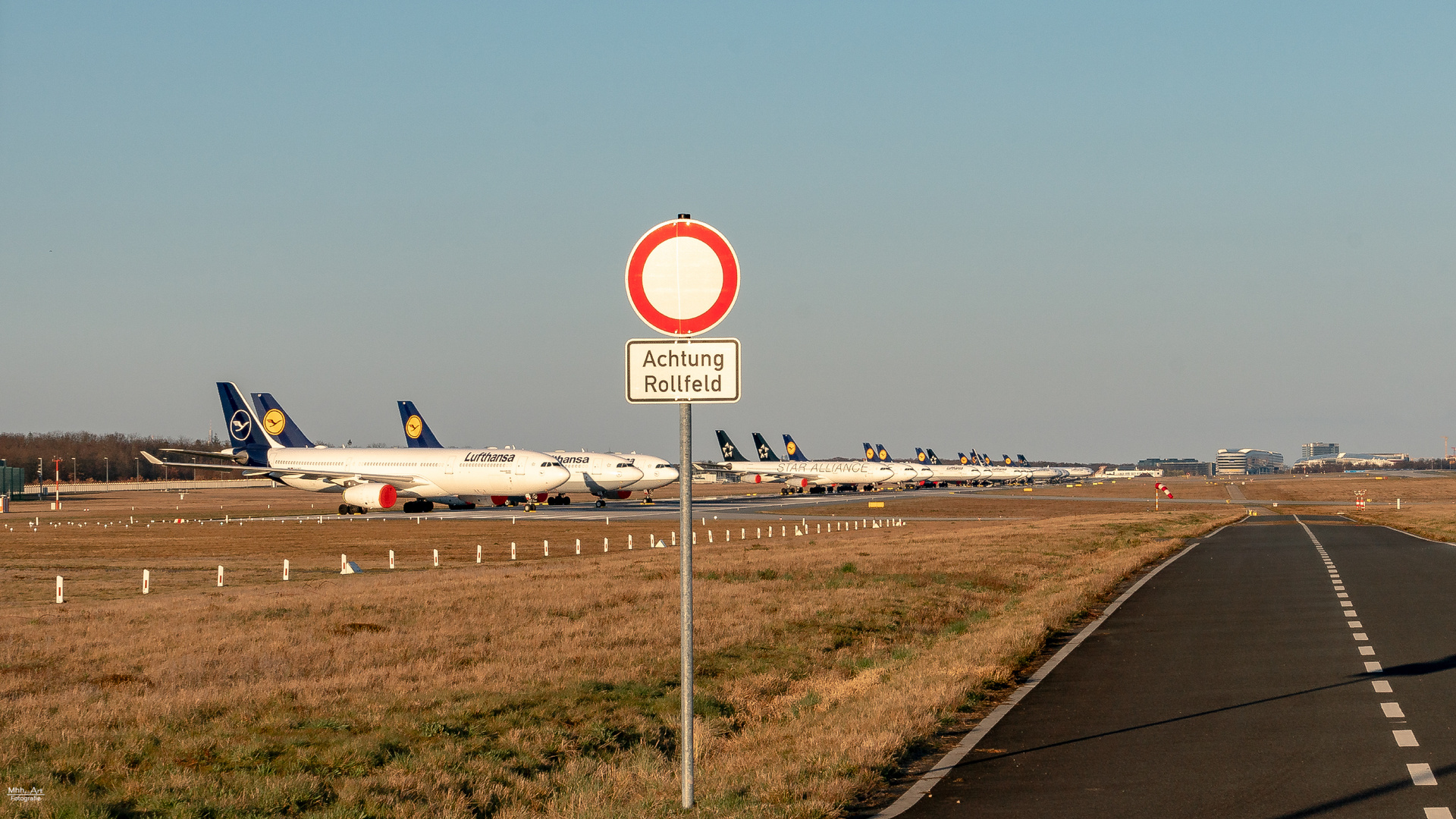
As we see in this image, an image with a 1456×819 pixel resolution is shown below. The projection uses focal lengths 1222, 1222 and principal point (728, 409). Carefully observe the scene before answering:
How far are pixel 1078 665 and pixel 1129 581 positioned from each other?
12.7 meters

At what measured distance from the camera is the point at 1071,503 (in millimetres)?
93312

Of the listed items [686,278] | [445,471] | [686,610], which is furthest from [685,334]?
[445,471]

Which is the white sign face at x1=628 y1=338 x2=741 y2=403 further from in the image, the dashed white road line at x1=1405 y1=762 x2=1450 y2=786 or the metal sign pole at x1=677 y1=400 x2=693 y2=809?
the dashed white road line at x1=1405 y1=762 x2=1450 y2=786

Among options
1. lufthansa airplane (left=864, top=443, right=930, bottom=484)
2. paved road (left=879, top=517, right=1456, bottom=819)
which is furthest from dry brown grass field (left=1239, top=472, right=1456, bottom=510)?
paved road (left=879, top=517, right=1456, bottom=819)

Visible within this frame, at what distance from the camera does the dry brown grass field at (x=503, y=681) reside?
887cm

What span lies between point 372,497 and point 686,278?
217ft

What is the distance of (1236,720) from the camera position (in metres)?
10.9

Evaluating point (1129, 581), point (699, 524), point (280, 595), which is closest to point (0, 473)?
point (699, 524)

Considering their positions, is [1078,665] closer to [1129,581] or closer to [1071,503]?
[1129,581]

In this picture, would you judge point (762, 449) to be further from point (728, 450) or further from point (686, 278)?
point (686, 278)

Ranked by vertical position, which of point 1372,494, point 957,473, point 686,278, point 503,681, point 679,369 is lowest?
point 1372,494

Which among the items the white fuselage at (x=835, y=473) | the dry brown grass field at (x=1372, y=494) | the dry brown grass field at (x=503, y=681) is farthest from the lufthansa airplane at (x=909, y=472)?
the dry brown grass field at (x=503, y=681)

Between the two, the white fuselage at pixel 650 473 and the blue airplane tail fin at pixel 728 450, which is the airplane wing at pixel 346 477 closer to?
the white fuselage at pixel 650 473

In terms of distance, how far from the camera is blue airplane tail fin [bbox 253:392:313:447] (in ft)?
270
